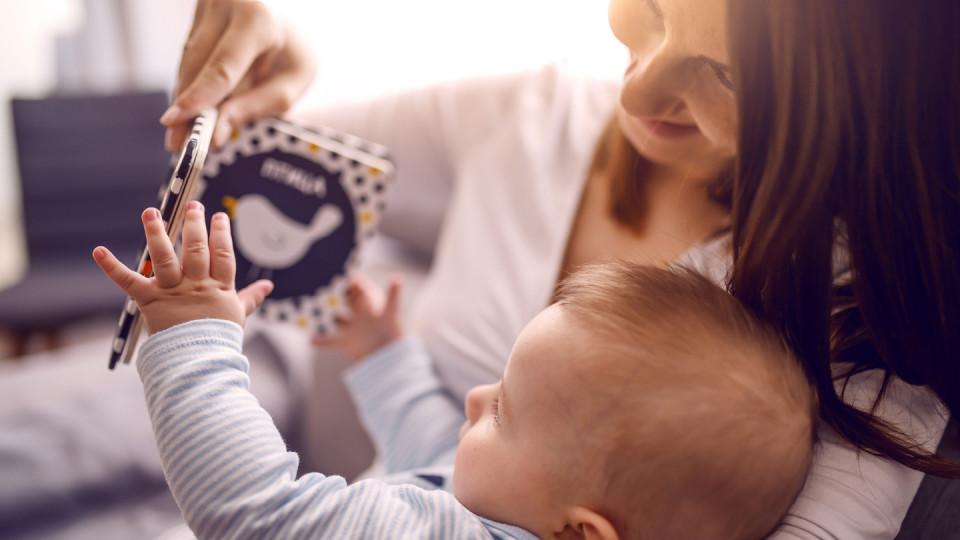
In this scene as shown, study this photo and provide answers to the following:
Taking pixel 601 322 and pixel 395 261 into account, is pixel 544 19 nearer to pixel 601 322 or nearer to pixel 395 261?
pixel 395 261

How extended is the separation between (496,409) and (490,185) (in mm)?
468

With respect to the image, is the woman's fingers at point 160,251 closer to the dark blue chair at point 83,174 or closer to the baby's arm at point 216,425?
the baby's arm at point 216,425

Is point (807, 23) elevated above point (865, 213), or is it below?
above

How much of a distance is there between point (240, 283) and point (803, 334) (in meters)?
0.51

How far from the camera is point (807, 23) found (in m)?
0.51

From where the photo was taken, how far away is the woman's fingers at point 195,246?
0.54m

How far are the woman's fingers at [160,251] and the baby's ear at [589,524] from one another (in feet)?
1.05

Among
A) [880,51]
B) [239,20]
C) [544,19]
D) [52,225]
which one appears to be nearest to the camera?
[880,51]

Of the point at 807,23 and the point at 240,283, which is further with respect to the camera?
the point at 240,283

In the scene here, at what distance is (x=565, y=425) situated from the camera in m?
0.56

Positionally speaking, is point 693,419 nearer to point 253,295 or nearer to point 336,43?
point 253,295

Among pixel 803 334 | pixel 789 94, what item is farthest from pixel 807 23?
pixel 803 334

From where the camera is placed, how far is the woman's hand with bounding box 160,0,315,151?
66 centimetres

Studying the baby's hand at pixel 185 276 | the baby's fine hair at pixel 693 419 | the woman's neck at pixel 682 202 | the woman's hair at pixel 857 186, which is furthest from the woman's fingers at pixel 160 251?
the woman's neck at pixel 682 202
